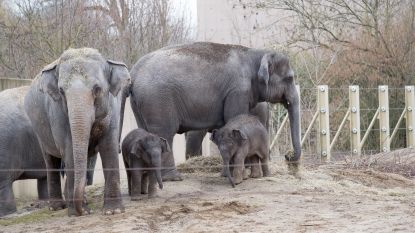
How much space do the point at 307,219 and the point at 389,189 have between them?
9.74 ft

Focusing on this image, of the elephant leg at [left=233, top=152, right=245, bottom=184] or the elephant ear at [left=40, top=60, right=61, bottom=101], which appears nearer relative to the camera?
the elephant ear at [left=40, top=60, right=61, bottom=101]

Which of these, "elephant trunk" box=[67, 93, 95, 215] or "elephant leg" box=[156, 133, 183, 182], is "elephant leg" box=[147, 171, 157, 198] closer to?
"elephant leg" box=[156, 133, 183, 182]

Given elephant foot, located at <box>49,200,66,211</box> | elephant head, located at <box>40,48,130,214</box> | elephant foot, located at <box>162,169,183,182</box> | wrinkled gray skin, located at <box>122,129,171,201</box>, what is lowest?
elephant foot, located at <box>49,200,66,211</box>

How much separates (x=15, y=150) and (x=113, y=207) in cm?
263

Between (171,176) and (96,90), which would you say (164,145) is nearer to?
(171,176)

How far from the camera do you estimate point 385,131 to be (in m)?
19.8

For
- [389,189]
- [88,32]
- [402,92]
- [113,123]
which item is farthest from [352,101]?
[113,123]

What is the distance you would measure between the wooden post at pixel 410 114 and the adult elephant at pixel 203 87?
723 centimetres

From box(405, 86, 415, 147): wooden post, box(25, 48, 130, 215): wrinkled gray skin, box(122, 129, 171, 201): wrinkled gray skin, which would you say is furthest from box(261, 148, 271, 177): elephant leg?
box(405, 86, 415, 147): wooden post

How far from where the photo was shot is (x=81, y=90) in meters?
9.64

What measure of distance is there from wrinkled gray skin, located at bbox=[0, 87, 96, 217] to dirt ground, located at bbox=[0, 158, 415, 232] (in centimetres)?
77

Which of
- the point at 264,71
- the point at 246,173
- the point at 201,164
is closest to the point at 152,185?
the point at 246,173

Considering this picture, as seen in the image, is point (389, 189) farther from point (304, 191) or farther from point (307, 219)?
point (307, 219)

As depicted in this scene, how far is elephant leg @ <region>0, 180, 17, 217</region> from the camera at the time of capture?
475 inches
